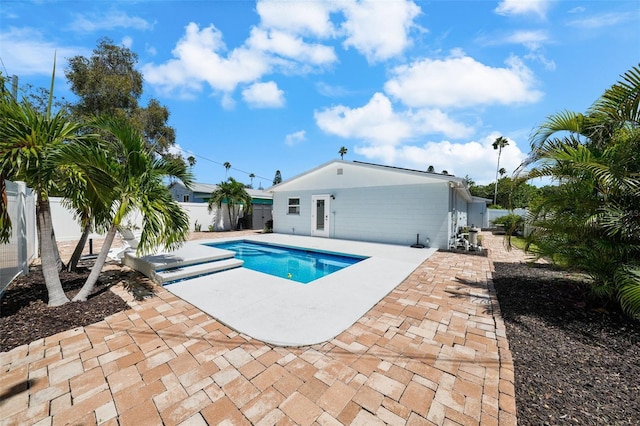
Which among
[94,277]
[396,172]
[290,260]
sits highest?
[396,172]

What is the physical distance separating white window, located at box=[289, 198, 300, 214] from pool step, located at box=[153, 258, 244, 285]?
875 cm

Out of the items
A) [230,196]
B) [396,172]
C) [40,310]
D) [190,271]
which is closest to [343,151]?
[230,196]

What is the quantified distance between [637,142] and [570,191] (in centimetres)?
99

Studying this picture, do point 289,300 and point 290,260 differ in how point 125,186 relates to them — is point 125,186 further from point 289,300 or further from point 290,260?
point 290,260

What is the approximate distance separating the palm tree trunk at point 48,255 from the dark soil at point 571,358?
6.20 m

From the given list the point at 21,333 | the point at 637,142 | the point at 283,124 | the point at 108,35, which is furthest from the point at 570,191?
the point at 108,35

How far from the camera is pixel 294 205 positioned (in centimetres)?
1570

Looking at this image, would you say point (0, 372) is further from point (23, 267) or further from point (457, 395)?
point (23, 267)

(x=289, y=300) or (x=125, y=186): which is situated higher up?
(x=125, y=186)

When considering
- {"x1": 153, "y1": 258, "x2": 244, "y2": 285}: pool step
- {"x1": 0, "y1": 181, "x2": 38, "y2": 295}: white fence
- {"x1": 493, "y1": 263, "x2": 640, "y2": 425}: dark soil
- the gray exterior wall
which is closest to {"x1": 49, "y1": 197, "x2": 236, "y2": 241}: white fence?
{"x1": 0, "y1": 181, "x2": 38, "y2": 295}: white fence

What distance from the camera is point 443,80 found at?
28.1 feet

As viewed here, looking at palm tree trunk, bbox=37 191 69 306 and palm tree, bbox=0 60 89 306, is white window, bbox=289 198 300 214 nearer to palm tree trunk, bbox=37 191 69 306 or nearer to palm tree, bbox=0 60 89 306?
palm tree, bbox=0 60 89 306

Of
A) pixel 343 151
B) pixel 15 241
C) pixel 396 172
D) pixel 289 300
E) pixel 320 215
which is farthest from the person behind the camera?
pixel 343 151

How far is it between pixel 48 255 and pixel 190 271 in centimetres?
245
